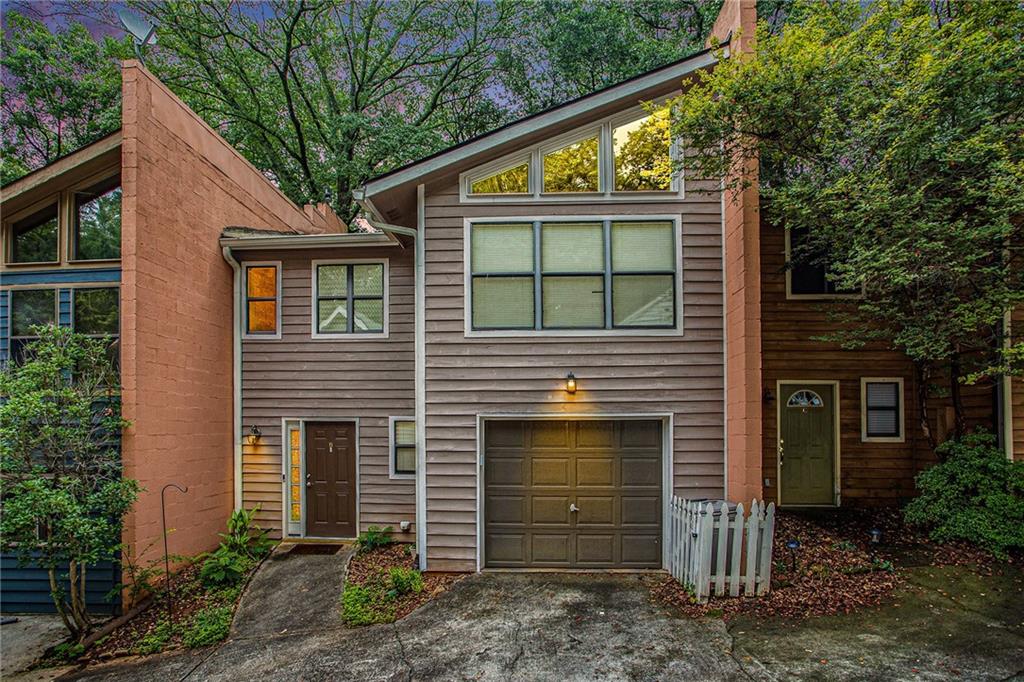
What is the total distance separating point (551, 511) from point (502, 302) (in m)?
3.01

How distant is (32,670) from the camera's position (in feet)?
17.1

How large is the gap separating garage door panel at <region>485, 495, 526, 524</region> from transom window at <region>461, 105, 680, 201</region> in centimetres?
421

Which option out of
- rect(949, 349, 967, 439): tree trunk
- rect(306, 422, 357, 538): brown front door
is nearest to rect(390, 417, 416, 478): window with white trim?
rect(306, 422, 357, 538): brown front door

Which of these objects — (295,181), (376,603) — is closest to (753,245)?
(376,603)

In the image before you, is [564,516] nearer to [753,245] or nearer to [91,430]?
[753,245]

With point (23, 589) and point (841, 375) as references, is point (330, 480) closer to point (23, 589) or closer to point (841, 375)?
point (23, 589)

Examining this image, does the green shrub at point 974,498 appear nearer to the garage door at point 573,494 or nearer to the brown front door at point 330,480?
the garage door at point 573,494

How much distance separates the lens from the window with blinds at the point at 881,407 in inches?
331

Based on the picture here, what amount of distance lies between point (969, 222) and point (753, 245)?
9.02 feet

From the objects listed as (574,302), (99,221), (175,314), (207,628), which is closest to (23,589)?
(207,628)

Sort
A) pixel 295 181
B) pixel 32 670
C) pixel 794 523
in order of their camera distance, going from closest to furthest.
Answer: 1. pixel 32 670
2. pixel 794 523
3. pixel 295 181

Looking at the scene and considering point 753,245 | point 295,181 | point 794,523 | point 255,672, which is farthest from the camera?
point 295,181

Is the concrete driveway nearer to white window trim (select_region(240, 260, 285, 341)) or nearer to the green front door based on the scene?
the green front door

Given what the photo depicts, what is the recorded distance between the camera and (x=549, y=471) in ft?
22.2
